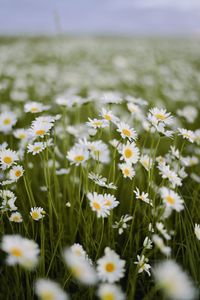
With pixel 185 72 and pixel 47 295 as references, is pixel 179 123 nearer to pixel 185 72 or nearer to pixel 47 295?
pixel 47 295

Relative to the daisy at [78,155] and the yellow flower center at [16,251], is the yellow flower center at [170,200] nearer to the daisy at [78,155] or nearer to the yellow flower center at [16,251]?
the daisy at [78,155]

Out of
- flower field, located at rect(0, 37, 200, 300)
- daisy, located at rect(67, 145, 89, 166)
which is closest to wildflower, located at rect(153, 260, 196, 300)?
flower field, located at rect(0, 37, 200, 300)

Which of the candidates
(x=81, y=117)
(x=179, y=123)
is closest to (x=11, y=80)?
(x=81, y=117)

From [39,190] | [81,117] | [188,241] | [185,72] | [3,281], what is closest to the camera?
[3,281]

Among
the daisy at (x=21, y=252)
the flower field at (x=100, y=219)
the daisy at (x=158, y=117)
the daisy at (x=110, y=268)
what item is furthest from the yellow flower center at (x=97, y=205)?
the daisy at (x=158, y=117)

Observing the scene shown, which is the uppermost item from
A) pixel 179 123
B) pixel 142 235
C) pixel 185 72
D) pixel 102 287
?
pixel 185 72

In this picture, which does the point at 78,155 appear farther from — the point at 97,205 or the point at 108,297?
the point at 108,297

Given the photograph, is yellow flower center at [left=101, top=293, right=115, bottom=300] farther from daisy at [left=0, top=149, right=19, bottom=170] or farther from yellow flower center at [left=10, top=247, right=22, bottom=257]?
daisy at [left=0, top=149, right=19, bottom=170]

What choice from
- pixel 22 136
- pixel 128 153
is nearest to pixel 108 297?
pixel 128 153
